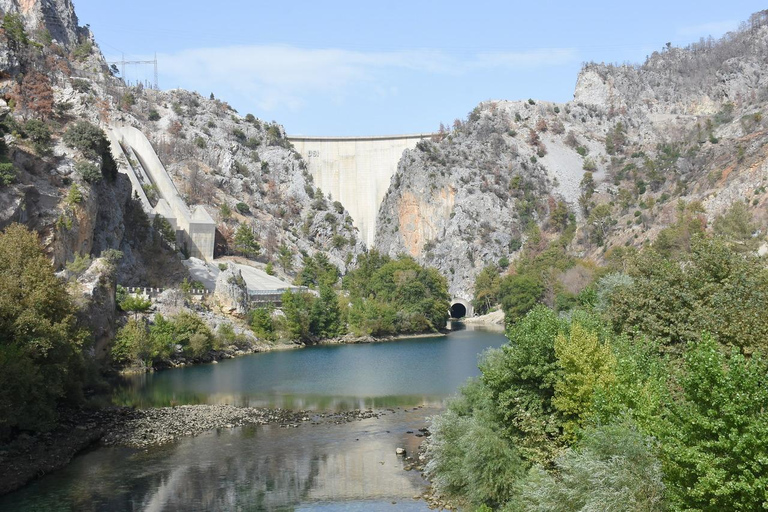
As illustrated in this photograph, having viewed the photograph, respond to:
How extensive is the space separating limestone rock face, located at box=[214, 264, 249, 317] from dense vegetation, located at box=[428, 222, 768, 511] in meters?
45.0

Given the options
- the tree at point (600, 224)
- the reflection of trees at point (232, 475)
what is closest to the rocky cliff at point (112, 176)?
the reflection of trees at point (232, 475)

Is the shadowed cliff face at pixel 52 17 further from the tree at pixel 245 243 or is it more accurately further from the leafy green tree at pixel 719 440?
the leafy green tree at pixel 719 440

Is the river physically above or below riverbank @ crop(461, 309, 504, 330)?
below

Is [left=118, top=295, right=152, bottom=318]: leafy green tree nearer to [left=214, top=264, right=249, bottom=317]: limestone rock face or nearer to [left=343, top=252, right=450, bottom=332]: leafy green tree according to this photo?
[left=214, top=264, right=249, bottom=317]: limestone rock face

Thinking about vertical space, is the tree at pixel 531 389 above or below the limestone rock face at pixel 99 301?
below

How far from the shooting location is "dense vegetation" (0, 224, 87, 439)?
2789 cm

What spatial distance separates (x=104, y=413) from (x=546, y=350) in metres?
23.0

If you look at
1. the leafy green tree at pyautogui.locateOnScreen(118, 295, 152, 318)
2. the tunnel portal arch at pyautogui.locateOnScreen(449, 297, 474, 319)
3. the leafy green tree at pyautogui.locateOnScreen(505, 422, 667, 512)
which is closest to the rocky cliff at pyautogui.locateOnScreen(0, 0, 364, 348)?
the leafy green tree at pyautogui.locateOnScreen(118, 295, 152, 318)

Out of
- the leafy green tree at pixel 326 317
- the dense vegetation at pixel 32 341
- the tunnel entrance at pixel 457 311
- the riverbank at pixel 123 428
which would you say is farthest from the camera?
the tunnel entrance at pixel 457 311

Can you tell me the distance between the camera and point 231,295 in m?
70.9

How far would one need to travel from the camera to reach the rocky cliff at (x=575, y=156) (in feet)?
356

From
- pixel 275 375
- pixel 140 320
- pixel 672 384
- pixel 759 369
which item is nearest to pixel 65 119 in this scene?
pixel 140 320

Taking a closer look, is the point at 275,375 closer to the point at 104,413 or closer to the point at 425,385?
the point at 425,385

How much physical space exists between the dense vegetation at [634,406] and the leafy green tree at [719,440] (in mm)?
23
